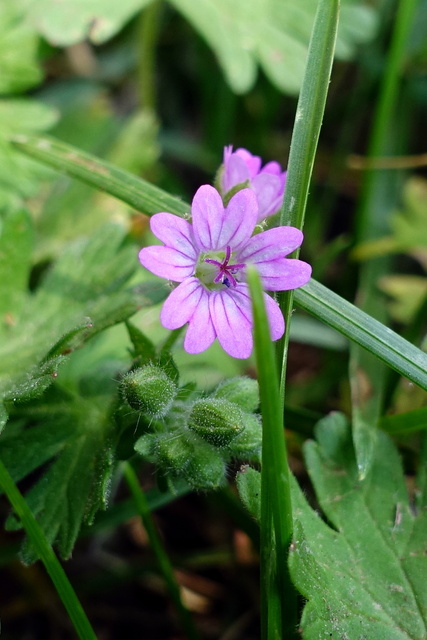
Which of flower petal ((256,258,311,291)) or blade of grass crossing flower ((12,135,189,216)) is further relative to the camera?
blade of grass crossing flower ((12,135,189,216))

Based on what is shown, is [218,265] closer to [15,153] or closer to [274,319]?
[274,319]

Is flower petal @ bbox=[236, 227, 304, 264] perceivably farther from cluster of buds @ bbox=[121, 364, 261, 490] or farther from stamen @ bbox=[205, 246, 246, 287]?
cluster of buds @ bbox=[121, 364, 261, 490]

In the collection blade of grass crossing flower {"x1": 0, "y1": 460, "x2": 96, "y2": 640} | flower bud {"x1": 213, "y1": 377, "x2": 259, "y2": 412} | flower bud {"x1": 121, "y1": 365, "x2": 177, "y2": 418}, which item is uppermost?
flower bud {"x1": 121, "y1": 365, "x2": 177, "y2": 418}

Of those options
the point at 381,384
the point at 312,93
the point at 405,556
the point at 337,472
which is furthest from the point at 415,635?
the point at 312,93

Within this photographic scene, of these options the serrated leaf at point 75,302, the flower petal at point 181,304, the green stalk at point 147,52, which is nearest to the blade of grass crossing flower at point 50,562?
the serrated leaf at point 75,302

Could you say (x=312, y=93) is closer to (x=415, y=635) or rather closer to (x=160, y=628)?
(x=415, y=635)

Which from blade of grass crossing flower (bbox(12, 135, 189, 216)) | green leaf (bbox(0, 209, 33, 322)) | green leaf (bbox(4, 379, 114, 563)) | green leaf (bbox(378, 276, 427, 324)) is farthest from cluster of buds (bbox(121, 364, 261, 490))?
green leaf (bbox(378, 276, 427, 324))
